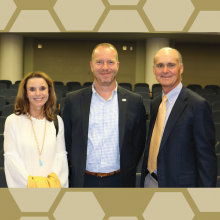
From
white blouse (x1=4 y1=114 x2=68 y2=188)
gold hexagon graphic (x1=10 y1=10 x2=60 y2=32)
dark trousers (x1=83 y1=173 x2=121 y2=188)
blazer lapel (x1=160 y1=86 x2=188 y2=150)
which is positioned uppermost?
gold hexagon graphic (x1=10 y1=10 x2=60 y2=32)

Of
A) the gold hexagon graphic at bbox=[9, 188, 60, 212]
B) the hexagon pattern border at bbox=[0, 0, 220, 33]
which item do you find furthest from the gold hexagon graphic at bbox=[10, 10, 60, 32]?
the gold hexagon graphic at bbox=[9, 188, 60, 212]

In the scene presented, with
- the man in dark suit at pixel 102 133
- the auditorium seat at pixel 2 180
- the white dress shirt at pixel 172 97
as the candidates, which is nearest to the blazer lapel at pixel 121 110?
the man in dark suit at pixel 102 133

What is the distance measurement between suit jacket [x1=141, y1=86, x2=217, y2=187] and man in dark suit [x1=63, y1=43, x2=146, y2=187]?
0.33 metres

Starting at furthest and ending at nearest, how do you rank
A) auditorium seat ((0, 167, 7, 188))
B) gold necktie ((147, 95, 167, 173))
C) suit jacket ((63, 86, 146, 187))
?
1. auditorium seat ((0, 167, 7, 188))
2. suit jacket ((63, 86, 146, 187))
3. gold necktie ((147, 95, 167, 173))

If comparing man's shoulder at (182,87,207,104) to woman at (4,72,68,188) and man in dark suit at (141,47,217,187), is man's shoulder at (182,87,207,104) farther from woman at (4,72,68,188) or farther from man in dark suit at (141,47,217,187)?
woman at (4,72,68,188)

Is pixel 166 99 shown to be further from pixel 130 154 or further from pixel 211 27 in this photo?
pixel 211 27

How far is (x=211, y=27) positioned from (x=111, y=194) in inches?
18.9

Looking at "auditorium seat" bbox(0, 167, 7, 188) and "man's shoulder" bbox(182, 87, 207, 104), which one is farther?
"auditorium seat" bbox(0, 167, 7, 188)

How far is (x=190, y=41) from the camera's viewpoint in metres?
10.4

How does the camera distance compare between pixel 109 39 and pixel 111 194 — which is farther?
pixel 109 39

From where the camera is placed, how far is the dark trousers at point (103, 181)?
1.78 meters

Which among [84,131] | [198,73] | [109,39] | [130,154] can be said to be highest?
[109,39]

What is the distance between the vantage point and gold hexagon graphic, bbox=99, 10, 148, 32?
2.20 feet

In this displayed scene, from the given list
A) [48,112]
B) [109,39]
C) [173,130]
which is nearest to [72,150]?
[48,112]
